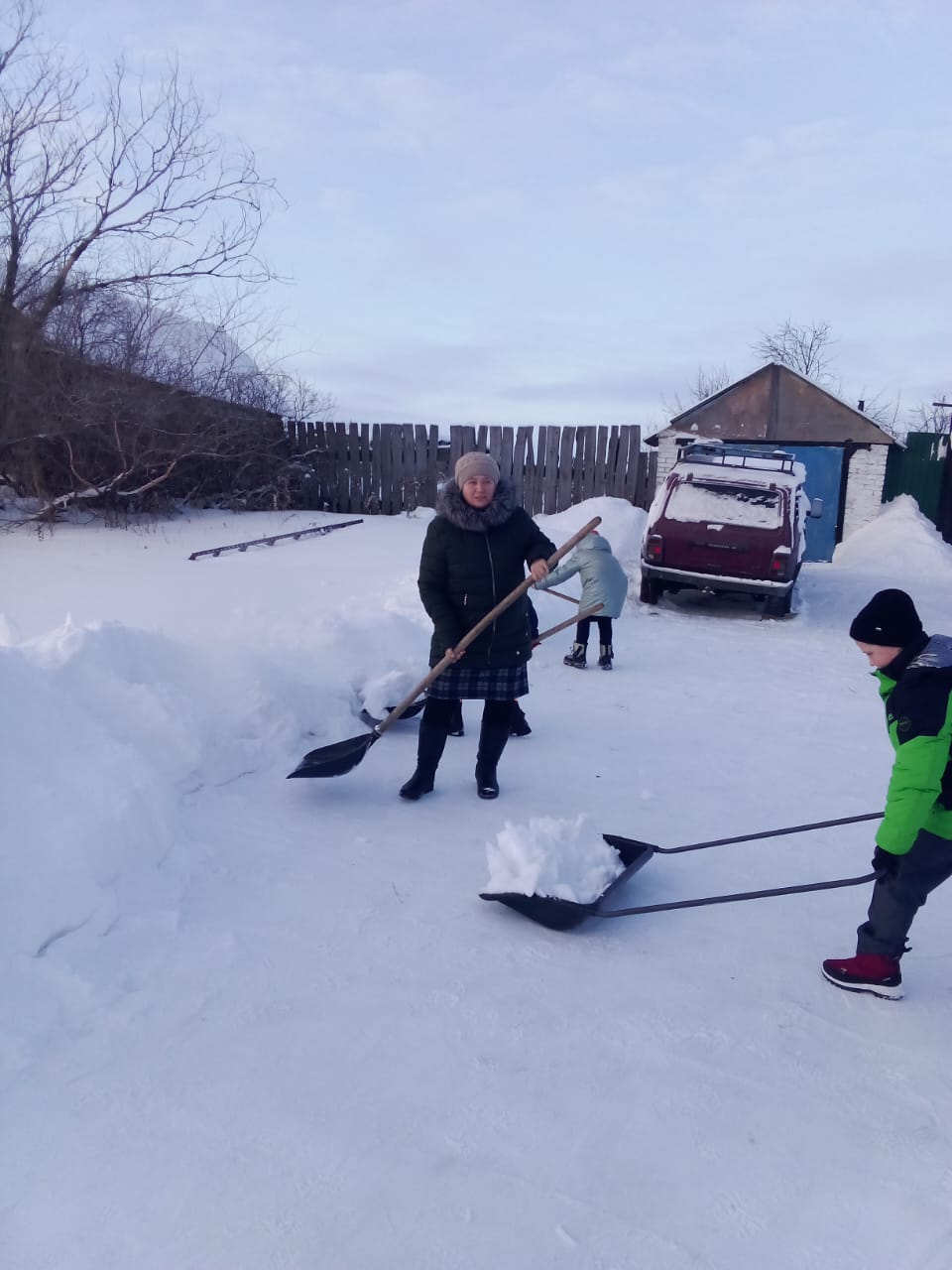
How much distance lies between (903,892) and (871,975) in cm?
33

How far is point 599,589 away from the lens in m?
7.24

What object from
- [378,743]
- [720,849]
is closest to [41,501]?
[378,743]

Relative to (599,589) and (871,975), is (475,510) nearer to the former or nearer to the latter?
(871,975)

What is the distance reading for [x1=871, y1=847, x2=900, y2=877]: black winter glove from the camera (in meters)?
2.80

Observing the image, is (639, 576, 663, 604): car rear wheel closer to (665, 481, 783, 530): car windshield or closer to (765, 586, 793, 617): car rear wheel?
(665, 481, 783, 530): car windshield

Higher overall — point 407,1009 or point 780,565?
point 780,565

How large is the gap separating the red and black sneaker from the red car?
7155 mm

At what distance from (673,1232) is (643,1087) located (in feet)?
1.58

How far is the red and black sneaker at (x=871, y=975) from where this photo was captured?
2.95m

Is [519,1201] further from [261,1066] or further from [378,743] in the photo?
[378,743]

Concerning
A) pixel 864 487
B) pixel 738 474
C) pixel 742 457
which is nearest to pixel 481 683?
pixel 738 474

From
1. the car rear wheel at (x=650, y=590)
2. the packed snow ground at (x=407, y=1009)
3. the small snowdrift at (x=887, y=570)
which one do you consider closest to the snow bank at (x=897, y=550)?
the small snowdrift at (x=887, y=570)

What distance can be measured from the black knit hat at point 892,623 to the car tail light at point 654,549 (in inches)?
293

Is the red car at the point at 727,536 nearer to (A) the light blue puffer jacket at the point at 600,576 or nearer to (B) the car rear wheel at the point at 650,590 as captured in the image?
(B) the car rear wheel at the point at 650,590
